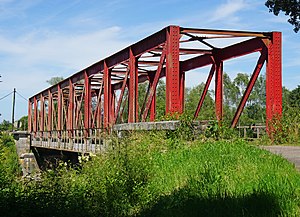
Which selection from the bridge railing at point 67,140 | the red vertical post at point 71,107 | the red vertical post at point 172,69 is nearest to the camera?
the red vertical post at point 172,69

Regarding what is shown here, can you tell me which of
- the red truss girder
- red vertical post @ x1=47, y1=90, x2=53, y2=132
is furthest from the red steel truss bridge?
red vertical post @ x1=47, y1=90, x2=53, y2=132

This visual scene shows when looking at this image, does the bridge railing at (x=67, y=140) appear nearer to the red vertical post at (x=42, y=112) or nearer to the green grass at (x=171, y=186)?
the red vertical post at (x=42, y=112)

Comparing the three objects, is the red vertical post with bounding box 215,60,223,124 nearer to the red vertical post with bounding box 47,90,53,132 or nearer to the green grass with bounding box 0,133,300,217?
the green grass with bounding box 0,133,300,217

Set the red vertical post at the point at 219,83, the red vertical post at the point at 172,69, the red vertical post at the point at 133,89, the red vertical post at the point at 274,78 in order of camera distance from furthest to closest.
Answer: the red vertical post at the point at 219,83 < the red vertical post at the point at 133,89 < the red vertical post at the point at 274,78 < the red vertical post at the point at 172,69

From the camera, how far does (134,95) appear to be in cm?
2245

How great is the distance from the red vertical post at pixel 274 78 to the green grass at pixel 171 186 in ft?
24.2

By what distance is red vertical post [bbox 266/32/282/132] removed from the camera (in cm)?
1916

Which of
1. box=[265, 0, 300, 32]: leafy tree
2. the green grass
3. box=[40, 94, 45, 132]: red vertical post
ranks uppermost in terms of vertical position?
box=[265, 0, 300, 32]: leafy tree

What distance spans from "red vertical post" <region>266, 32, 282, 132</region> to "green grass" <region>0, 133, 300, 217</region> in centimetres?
737

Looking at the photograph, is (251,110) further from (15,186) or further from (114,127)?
(15,186)

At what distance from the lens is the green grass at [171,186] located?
7.28 metres

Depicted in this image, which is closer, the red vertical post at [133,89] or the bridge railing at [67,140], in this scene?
the red vertical post at [133,89]

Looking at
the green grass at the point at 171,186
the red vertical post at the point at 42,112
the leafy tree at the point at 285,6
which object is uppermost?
the leafy tree at the point at 285,6

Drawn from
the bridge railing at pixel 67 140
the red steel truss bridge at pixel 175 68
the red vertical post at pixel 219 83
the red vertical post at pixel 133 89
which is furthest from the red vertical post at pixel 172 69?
the bridge railing at pixel 67 140
